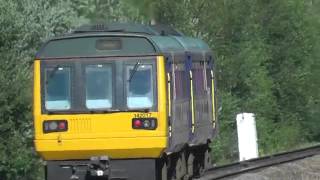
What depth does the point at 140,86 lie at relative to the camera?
46.0ft

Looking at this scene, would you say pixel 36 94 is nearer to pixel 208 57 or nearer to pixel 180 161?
pixel 180 161

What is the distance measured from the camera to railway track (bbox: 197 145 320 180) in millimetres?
18522

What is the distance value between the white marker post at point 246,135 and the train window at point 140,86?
28.6 ft

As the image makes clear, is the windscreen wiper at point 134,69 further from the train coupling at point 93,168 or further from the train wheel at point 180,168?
the train wheel at point 180,168

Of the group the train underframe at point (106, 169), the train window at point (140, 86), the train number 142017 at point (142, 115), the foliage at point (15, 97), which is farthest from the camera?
the foliage at point (15, 97)

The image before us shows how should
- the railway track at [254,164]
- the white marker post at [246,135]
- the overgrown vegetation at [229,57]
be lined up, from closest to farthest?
1. the railway track at [254,164]
2. the overgrown vegetation at [229,57]
3. the white marker post at [246,135]

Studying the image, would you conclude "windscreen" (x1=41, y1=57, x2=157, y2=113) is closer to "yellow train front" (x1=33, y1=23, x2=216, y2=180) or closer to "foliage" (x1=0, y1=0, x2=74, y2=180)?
"yellow train front" (x1=33, y1=23, x2=216, y2=180)

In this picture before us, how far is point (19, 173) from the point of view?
808 inches

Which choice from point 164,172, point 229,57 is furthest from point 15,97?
point 229,57

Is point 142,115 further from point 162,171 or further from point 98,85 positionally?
point 162,171

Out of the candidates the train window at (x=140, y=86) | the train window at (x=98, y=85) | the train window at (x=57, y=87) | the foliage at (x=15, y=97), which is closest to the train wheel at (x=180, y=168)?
the train window at (x=140, y=86)

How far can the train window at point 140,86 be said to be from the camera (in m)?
14.0

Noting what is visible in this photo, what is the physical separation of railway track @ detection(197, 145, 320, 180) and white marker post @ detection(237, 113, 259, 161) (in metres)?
0.64

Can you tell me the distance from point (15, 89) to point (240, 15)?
1699 cm
